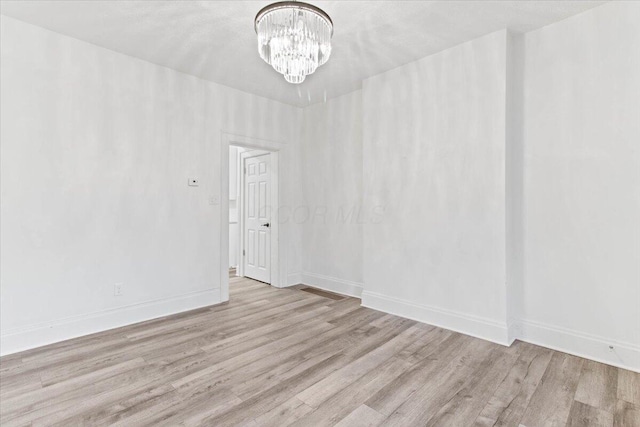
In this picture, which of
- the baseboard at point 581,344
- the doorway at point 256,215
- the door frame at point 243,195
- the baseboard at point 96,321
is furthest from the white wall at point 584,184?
the baseboard at point 96,321

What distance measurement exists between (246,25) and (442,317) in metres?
3.27

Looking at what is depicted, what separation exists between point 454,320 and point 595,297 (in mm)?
1112

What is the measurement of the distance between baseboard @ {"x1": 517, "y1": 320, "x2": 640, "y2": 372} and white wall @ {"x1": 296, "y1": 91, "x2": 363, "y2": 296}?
1.95 meters

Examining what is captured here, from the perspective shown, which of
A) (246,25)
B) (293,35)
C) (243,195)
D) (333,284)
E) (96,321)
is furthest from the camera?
(243,195)

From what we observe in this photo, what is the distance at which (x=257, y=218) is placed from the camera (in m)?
5.04

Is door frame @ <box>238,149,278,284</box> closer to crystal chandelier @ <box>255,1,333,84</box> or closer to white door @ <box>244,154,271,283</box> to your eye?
white door @ <box>244,154,271,283</box>

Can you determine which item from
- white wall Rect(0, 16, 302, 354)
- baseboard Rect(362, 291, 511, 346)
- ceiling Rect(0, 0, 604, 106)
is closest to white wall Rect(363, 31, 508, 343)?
baseboard Rect(362, 291, 511, 346)

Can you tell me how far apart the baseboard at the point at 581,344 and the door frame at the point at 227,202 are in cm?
307

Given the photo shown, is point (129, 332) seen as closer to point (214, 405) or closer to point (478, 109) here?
point (214, 405)

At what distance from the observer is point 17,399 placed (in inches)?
76.4

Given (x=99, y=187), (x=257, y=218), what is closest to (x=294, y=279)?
(x=257, y=218)

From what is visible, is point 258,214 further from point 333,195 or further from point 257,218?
point 333,195

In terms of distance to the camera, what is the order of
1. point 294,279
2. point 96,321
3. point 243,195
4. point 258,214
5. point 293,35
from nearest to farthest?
point 293,35, point 96,321, point 294,279, point 258,214, point 243,195

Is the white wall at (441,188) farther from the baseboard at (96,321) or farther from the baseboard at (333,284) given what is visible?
the baseboard at (96,321)
